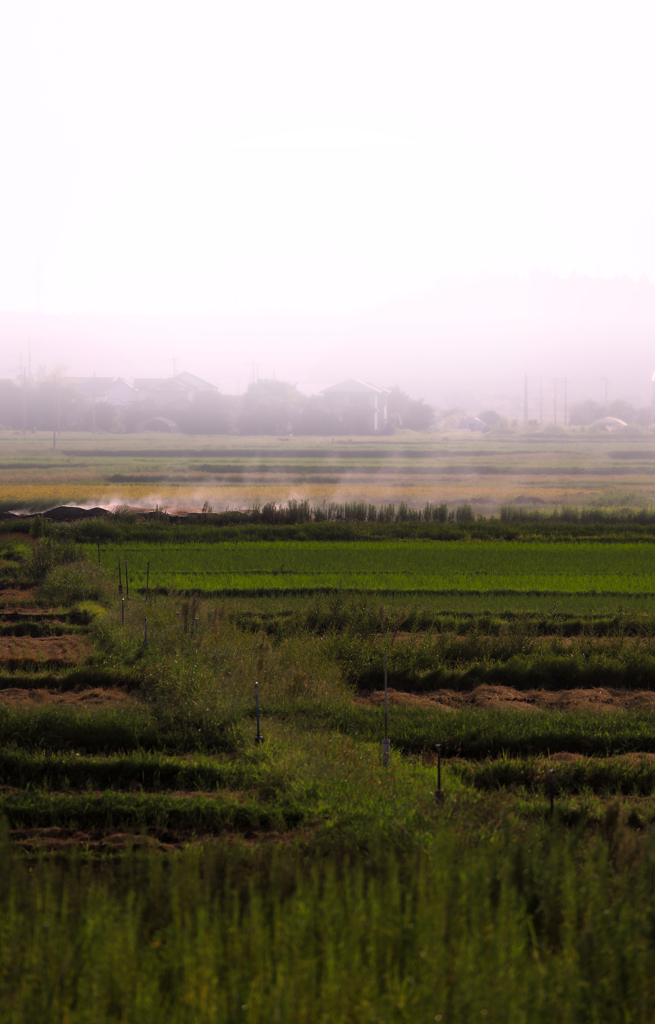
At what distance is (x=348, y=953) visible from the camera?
14.3 ft

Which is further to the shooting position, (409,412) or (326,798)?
(409,412)

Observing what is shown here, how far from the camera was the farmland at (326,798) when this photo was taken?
165 inches

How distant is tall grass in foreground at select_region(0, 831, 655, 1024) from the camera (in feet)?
12.9

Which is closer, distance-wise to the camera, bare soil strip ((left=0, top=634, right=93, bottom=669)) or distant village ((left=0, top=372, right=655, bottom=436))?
bare soil strip ((left=0, top=634, right=93, bottom=669))

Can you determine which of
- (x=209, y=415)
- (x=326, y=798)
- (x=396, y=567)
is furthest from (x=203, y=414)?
(x=326, y=798)

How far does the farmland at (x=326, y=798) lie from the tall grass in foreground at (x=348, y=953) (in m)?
0.02

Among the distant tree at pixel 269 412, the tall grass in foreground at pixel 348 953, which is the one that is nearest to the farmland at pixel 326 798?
the tall grass in foreground at pixel 348 953

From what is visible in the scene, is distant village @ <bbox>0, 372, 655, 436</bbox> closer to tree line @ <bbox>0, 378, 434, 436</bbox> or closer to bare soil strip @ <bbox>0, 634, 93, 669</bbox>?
tree line @ <bbox>0, 378, 434, 436</bbox>

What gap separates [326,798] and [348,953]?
144 inches

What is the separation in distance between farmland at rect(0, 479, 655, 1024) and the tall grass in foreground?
2cm

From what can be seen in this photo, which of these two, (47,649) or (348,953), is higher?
(348,953)

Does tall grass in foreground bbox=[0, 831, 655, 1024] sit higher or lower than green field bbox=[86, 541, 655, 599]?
higher

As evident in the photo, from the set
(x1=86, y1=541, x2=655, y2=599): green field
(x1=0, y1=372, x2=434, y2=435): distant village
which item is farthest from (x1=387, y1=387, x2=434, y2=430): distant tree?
(x1=86, y1=541, x2=655, y2=599): green field

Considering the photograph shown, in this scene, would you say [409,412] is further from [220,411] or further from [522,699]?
[522,699]
